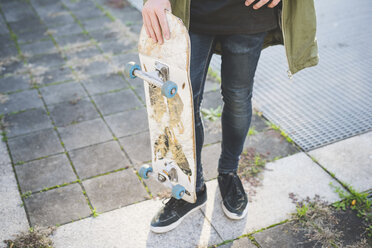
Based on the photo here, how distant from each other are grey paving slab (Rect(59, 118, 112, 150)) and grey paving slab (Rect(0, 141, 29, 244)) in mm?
448

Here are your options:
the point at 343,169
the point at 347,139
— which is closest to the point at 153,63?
the point at 343,169

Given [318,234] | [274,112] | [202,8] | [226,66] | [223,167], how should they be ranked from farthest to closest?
1. [274,112]
2. [223,167]
3. [318,234]
4. [226,66]
5. [202,8]

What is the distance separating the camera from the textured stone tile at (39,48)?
4215mm

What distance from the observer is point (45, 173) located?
2.64 metres

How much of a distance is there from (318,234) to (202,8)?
1386mm

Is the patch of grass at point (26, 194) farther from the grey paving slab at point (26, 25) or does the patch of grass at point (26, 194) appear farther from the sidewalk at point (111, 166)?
the grey paving slab at point (26, 25)

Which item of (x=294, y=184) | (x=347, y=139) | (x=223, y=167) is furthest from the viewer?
(x=347, y=139)

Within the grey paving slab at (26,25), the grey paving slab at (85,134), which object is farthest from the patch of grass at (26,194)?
the grey paving slab at (26,25)

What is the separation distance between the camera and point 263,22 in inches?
73.2

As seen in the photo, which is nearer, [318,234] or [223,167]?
[318,234]

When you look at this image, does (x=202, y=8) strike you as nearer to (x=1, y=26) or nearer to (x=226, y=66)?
(x=226, y=66)

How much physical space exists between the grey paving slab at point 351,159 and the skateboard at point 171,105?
3.75 feet

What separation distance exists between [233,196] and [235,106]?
575mm

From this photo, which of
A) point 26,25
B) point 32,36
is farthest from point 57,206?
point 26,25
